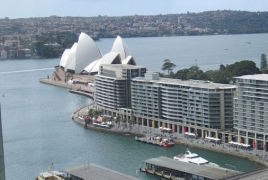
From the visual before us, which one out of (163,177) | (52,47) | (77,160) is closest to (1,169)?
(163,177)

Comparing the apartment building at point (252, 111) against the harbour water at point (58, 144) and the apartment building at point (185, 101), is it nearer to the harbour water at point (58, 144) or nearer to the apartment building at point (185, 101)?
the apartment building at point (185, 101)

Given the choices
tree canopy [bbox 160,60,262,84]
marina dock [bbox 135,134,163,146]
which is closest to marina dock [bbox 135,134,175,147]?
marina dock [bbox 135,134,163,146]

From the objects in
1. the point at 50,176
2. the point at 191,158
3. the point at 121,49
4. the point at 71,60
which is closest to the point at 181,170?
the point at 191,158

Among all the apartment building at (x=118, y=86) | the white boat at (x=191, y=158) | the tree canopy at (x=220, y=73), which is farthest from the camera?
the tree canopy at (x=220, y=73)

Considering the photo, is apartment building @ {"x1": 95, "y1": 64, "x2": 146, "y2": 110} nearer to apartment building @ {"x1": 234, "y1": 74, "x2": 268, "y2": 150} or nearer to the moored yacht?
apartment building @ {"x1": 234, "y1": 74, "x2": 268, "y2": 150}

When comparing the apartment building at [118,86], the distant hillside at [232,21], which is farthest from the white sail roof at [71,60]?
the distant hillside at [232,21]

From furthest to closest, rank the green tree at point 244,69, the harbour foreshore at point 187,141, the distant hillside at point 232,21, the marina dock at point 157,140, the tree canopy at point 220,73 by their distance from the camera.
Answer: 1. the distant hillside at point 232,21
2. the green tree at point 244,69
3. the tree canopy at point 220,73
4. the marina dock at point 157,140
5. the harbour foreshore at point 187,141
